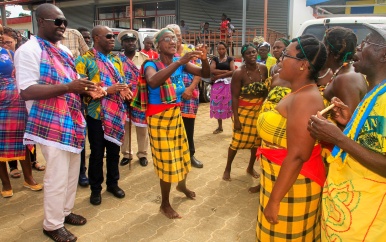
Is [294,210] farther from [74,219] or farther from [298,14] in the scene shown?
[298,14]

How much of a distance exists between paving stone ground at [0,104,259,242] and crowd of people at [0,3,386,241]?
140 millimetres

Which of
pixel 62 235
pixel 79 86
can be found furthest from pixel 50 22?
pixel 62 235

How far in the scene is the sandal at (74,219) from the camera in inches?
130

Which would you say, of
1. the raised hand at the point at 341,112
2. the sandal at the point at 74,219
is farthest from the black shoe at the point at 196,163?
the raised hand at the point at 341,112

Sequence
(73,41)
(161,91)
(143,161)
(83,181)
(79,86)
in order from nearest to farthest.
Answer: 1. (79,86)
2. (161,91)
3. (83,181)
4. (143,161)
5. (73,41)

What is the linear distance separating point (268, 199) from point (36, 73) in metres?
2.02

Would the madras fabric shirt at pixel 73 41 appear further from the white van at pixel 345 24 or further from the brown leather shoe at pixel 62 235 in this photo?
the brown leather shoe at pixel 62 235

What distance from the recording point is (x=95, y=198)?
3773mm

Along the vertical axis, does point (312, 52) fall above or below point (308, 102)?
above

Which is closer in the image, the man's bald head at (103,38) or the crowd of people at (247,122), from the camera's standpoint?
the crowd of people at (247,122)

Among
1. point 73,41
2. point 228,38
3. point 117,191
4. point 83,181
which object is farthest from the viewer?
point 228,38

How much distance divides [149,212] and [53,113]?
4.84 ft

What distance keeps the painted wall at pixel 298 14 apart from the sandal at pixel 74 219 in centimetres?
1356

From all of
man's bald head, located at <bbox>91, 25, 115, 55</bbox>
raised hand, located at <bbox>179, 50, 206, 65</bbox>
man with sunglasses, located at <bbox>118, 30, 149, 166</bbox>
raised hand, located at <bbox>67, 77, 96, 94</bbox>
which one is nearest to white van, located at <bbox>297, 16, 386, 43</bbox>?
man with sunglasses, located at <bbox>118, 30, 149, 166</bbox>
